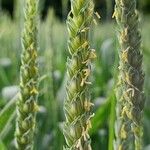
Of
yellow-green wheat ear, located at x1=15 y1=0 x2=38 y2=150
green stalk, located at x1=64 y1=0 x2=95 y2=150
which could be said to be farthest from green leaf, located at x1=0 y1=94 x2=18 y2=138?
green stalk, located at x1=64 y1=0 x2=95 y2=150

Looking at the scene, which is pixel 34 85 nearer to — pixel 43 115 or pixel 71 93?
pixel 71 93

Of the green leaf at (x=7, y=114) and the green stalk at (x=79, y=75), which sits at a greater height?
the green stalk at (x=79, y=75)

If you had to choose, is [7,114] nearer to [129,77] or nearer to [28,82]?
[28,82]

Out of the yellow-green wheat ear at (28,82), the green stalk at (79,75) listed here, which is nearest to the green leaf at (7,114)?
the yellow-green wheat ear at (28,82)

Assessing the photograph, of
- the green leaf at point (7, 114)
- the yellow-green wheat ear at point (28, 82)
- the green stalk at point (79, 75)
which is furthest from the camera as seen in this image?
the green leaf at point (7, 114)

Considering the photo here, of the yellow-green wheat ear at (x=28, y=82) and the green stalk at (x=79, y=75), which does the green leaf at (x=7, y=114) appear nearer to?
the yellow-green wheat ear at (x=28, y=82)

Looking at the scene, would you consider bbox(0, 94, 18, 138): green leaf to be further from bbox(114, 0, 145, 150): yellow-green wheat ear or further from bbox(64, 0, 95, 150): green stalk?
bbox(64, 0, 95, 150): green stalk

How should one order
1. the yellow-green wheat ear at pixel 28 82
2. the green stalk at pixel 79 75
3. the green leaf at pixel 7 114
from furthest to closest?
the green leaf at pixel 7 114
the yellow-green wheat ear at pixel 28 82
the green stalk at pixel 79 75

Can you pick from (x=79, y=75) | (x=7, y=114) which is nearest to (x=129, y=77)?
(x=79, y=75)
